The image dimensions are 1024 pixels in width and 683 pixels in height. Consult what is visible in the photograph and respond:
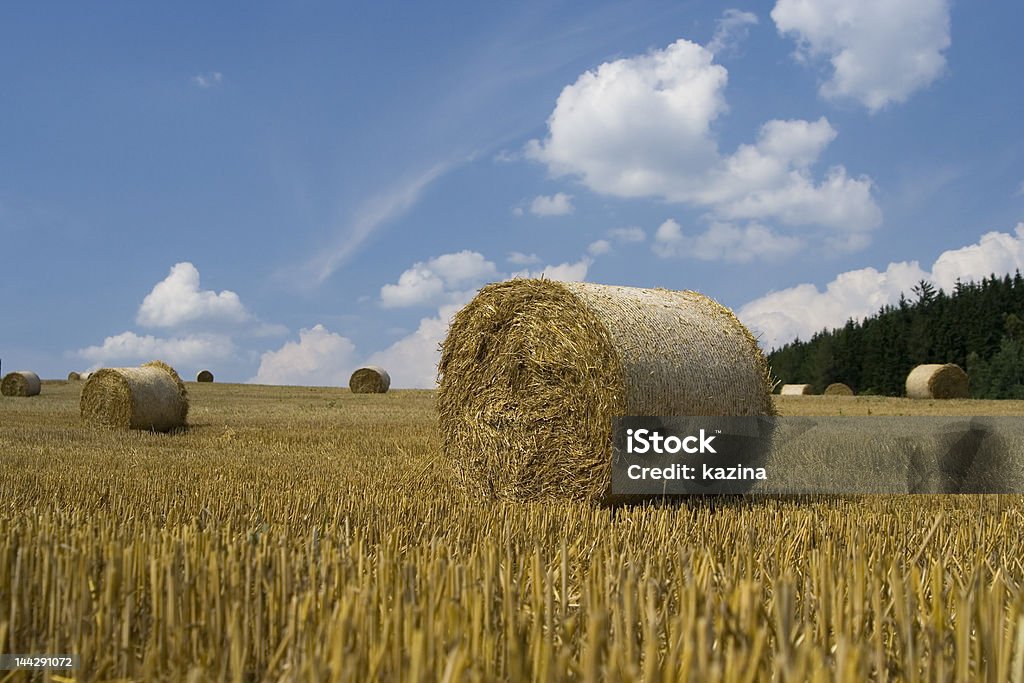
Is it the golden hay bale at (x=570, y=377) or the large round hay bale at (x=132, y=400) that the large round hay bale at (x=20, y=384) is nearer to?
the large round hay bale at (x=132, y=400)

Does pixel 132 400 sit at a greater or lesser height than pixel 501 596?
greater

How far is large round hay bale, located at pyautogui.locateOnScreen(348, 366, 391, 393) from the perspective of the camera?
31.8 meters

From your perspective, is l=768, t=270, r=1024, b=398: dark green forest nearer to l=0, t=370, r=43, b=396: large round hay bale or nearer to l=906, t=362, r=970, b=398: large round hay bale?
l=906, t=362, r=970, b=398: large round hay bale

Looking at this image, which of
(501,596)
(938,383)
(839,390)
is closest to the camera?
(501,596)

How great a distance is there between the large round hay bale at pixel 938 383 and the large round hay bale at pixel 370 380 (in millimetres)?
18884

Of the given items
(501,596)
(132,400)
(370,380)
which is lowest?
(501,596)

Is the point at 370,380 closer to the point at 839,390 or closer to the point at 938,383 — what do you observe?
the point at 938,383

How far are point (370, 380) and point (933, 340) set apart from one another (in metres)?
38.0

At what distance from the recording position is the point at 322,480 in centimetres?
808

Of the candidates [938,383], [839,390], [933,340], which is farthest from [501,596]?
[933,340]

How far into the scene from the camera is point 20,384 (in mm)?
27406

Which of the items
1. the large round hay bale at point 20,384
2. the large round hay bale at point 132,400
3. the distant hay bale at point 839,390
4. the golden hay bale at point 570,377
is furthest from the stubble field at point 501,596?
the distant hay bale at point 839,390

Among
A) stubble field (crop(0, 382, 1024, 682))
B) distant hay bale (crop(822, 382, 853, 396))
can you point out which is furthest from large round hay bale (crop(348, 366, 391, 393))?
stubble field (crop(0, 382, 1024, 682))

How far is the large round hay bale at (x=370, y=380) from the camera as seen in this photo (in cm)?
3178
